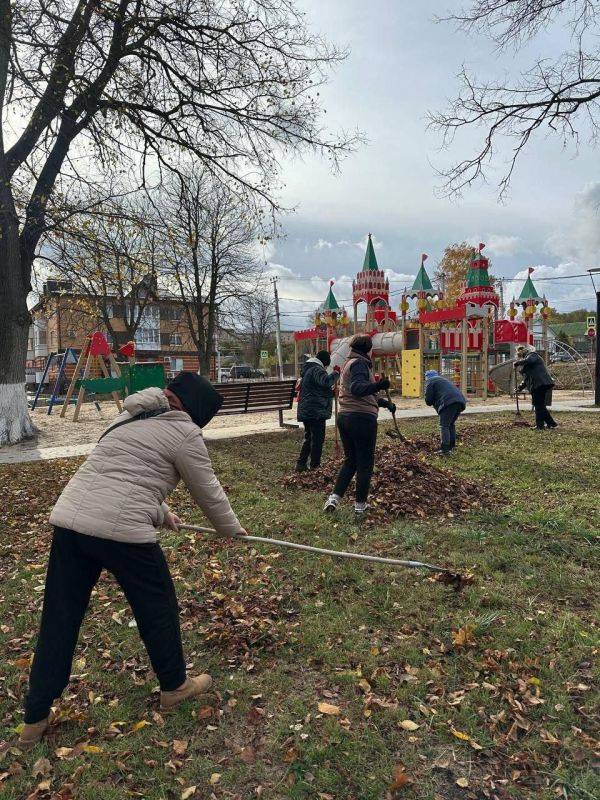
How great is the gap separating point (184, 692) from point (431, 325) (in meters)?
19.1

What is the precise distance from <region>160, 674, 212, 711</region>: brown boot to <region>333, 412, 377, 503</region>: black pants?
2.86 m

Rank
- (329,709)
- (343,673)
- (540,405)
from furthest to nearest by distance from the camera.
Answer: (540,405)
(343,673)
(329,709)

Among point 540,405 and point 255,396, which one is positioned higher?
point 255,396

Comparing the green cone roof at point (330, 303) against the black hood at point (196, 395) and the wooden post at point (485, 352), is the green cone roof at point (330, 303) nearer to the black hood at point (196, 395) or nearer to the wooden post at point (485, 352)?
the wooden post at point (485, 352)

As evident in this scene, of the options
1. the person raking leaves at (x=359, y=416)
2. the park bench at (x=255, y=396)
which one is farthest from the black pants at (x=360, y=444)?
the park bench at (x=255, y=396)

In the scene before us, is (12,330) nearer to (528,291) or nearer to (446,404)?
(446,404)

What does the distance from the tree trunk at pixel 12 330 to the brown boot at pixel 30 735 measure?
942cm

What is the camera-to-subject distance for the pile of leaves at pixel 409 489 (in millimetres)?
5492

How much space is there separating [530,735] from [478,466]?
204 inches

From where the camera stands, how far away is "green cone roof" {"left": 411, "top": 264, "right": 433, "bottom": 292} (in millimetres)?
22609

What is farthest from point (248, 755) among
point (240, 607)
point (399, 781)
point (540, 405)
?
point (540, 405)

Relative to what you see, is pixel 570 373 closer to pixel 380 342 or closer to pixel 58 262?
pixel 380 342

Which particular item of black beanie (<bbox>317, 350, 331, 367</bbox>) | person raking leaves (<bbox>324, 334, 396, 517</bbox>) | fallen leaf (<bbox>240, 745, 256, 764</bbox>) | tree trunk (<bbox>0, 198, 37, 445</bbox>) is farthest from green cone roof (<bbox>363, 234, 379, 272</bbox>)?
fallen leaf (<bbox>240, 745, 256, 764</bbox>)

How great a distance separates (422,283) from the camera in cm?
2288
